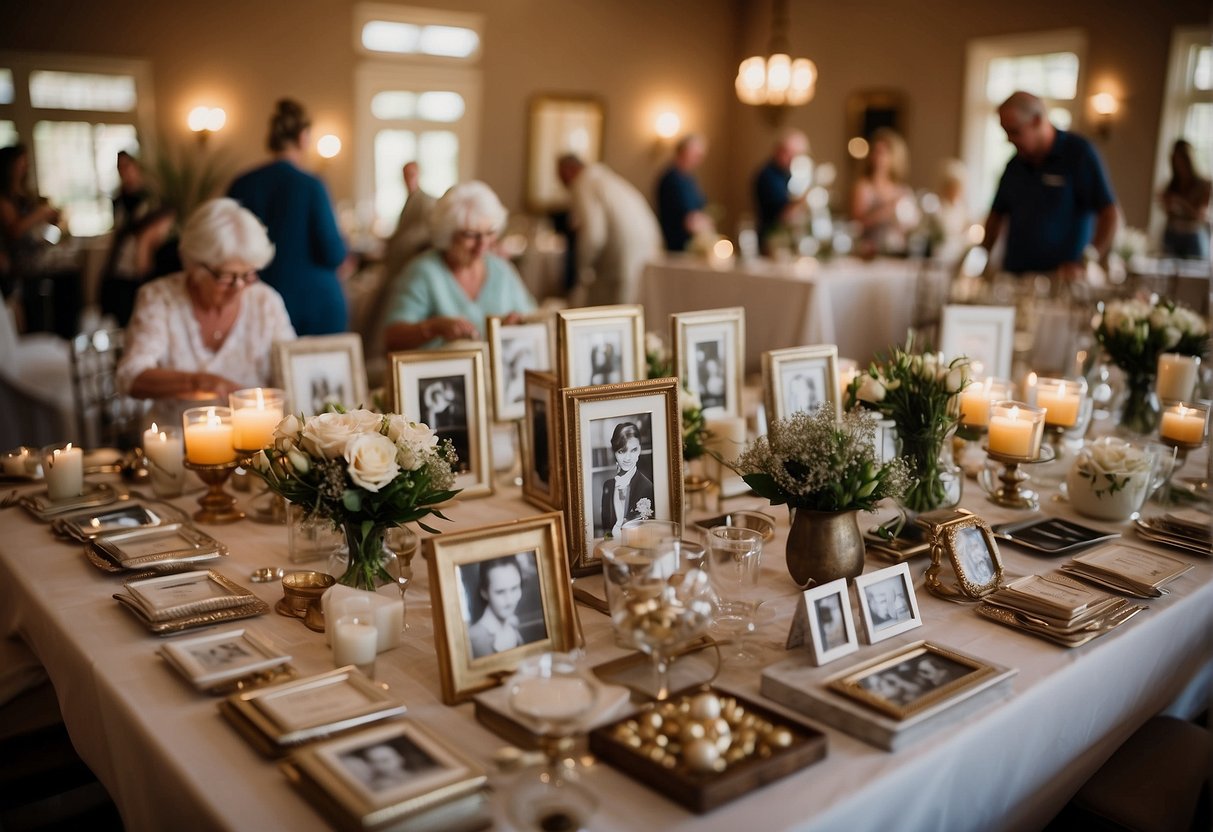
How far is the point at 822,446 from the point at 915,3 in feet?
34.8

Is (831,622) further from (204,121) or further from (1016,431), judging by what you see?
(204,121)

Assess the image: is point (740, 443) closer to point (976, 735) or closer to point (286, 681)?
point (976, 735)

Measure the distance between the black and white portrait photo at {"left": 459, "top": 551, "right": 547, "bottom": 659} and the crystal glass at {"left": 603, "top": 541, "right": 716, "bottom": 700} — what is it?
0.12 metres

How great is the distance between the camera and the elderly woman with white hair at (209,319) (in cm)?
287

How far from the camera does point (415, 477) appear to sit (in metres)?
1.71

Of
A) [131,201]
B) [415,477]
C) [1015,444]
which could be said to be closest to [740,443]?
[1015,444]

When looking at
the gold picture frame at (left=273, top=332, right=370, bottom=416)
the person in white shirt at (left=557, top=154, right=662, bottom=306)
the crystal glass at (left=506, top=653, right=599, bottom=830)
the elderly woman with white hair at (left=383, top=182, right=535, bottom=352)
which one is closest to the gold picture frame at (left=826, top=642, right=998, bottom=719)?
the crystal glass at (left=506, top=653, right=599, bottom=830)

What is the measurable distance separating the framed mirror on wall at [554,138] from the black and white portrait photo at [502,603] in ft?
34.2

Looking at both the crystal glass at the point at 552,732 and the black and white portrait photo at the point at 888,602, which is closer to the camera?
the crystal glass at the point at 552,732

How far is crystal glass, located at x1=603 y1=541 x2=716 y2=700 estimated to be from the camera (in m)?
1.40

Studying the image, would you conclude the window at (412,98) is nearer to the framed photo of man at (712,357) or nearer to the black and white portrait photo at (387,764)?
the framed photo of man at (712,357)

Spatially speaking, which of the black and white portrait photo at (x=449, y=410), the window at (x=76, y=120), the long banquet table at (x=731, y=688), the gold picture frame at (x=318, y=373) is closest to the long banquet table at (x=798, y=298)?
the gold picture frame at (x=318, y=373)

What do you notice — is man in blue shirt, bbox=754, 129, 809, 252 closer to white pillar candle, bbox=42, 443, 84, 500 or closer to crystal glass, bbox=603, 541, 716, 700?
white pillar candle, bbox=42, 443, 84, 500

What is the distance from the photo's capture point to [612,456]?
1.91 m
